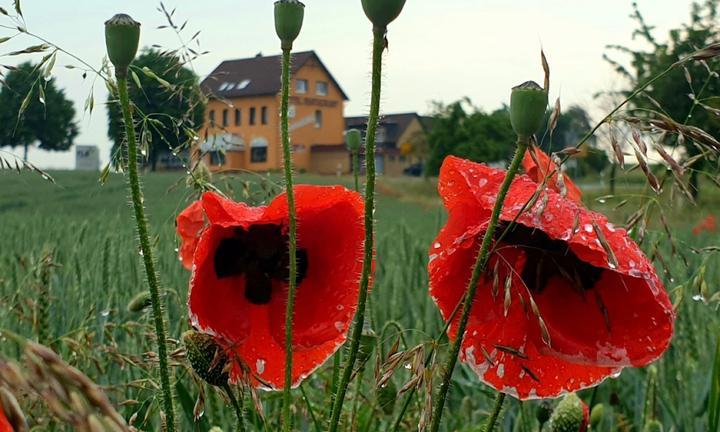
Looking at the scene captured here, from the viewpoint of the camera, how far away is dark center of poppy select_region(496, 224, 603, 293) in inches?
36.7

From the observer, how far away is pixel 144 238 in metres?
0.73

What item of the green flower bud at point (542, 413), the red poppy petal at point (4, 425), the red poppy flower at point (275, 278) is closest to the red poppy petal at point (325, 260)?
the red poppy flower at point (275, 278)

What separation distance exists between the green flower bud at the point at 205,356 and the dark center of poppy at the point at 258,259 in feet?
0.37

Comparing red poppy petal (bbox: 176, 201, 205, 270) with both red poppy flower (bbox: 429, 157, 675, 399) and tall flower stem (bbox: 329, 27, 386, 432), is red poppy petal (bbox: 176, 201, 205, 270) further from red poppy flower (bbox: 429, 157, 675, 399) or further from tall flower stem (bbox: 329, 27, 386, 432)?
tall flower stem (bbox: 329, 27, 386, 432)

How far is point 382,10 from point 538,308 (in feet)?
1.19

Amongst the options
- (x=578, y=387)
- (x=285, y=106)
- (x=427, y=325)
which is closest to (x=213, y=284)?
(x=285, y=106)

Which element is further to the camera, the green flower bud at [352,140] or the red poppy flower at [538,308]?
the green flower bud at [352,140]

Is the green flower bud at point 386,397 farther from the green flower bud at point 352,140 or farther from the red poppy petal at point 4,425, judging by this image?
the red poppy petal at point 4,425

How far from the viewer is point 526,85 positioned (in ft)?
2.23

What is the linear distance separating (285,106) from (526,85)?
0.68 ft

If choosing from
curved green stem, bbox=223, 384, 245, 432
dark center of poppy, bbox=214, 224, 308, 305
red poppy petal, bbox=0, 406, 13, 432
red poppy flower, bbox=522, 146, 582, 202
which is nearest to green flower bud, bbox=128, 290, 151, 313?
dark center of poppy, bbox=214, 224, 308, 305

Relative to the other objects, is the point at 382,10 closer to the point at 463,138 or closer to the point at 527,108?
the point at 527,108

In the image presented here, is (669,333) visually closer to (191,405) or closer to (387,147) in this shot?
(191,405)

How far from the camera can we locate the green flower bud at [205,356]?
849mm
